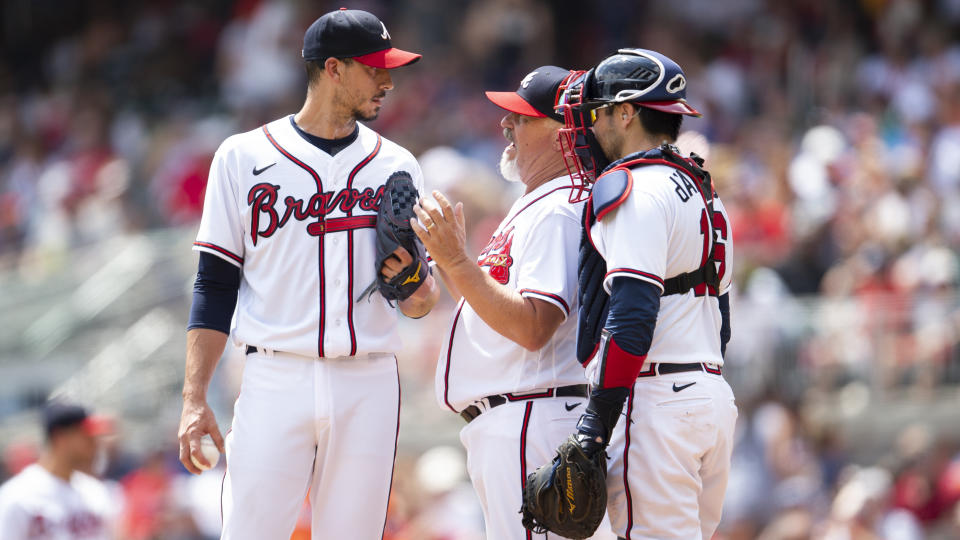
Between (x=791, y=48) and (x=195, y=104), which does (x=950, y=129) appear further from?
(x=195, y=104)

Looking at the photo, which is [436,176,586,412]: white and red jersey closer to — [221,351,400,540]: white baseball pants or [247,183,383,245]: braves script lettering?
[221,351,400,540]: white baseball pants

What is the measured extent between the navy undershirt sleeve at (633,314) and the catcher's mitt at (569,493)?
0.33 m

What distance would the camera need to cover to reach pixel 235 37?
1450 centimetres

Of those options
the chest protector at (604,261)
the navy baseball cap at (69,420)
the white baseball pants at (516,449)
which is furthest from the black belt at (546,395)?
the navy baseball cap at (69,420)

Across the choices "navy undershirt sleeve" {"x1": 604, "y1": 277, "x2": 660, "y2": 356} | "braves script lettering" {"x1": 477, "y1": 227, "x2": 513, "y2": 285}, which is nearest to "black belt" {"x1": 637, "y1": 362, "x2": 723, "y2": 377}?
"navy undershirt sleeve" {"x1": 604, "y1": 277, "x2": 660, "y2": 356}

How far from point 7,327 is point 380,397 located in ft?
27.7

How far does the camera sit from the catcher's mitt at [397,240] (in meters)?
4.02

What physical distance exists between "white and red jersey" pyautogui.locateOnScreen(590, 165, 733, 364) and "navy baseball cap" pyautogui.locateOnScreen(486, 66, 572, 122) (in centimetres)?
58

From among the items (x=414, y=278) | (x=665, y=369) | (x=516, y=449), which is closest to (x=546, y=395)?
(x=516, y=449)

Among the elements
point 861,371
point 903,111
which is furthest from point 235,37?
point 861,371

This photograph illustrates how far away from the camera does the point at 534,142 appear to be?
4465mm

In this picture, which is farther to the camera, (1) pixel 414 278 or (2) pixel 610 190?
(1) pixel 414 278

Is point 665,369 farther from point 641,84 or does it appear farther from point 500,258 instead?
point 641,84

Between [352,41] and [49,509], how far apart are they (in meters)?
3.28
